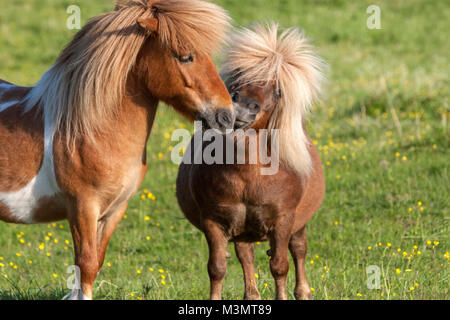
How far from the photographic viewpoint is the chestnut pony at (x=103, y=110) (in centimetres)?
412

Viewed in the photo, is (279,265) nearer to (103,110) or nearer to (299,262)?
(299,262)

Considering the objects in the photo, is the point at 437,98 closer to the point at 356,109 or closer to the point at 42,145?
the point at 356,109

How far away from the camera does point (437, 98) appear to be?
1102cm

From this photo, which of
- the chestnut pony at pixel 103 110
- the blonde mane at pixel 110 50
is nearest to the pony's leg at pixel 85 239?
the chestnut pony at pixel 103 110

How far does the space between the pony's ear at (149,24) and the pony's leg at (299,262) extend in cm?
232

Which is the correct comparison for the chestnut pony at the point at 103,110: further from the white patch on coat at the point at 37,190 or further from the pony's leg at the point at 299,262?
the pony's leg at the point at 299,262

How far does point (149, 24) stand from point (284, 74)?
1.21m

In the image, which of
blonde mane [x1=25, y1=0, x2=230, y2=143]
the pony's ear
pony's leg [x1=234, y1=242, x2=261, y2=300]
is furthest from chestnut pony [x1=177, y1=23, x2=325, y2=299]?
the pony's ear

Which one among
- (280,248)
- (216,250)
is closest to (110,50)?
(216,250)

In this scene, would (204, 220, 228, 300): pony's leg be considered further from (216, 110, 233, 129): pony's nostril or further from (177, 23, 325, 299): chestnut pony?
(216, 110, 233, 129): pony's nostril

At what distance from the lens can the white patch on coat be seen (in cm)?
430

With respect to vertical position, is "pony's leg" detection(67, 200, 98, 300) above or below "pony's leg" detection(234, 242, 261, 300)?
above

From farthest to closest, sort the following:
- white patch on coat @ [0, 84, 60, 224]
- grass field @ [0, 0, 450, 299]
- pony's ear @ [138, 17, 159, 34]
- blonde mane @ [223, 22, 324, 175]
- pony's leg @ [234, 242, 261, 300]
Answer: grass field @ [0, 0, 450, 299]
pony's leg @ [234, 242, 261, 300]
blonde mane @ [223, 22, 324, 175]
white patch on coat @ [0, 84, 60, 224]
pony's ear @ [138, 17, 159, 34]

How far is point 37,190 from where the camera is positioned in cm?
436
